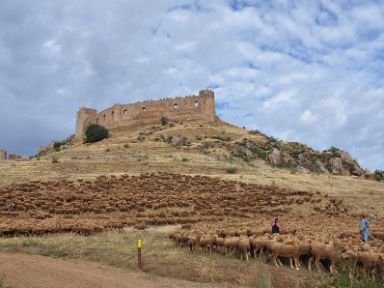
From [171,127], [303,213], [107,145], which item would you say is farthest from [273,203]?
[171,127]

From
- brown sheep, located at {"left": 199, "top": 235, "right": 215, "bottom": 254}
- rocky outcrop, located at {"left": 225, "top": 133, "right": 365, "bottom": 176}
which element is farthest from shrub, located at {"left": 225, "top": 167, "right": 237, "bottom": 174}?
brown sheep, located at {"left": 199, "top": 235, "right": 215, "bottom": 254}

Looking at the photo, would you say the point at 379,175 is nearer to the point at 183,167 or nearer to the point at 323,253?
the point at 183,167

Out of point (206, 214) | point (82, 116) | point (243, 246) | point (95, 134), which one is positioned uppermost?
point (82, 116)

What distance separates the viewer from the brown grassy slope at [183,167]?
3241 centimetres

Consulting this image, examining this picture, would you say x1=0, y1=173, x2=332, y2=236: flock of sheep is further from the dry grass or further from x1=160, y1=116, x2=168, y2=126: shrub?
x1=160, y1=116, x2=168, y2=126: shrub

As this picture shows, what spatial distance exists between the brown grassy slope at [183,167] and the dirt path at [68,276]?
17608 millimetres

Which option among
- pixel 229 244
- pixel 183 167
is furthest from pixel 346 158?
pixel 229 244

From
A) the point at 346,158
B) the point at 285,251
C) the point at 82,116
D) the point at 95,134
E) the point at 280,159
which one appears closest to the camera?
the point at 285,251

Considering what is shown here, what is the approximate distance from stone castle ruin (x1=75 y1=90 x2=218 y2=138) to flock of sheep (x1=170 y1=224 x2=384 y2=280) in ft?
161

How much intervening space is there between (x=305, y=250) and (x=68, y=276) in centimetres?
620

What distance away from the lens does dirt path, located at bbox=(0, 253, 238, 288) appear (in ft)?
34.6

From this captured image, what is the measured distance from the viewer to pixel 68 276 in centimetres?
1121

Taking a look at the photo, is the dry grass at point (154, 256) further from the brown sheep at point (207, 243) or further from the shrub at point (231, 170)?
the shrub at point (231, 170)

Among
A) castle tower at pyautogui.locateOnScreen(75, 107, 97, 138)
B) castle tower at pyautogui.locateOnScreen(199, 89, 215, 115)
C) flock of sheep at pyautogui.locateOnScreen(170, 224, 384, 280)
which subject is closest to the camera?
flock of sheep at pyautogui.locateOnScreen(170, 224, 384, 280)
